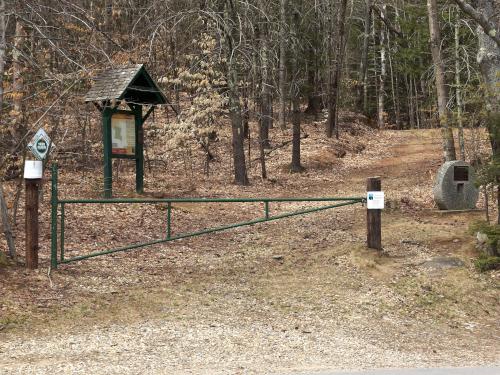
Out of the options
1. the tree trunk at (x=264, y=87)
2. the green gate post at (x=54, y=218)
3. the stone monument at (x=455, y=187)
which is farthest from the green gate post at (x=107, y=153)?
the stone monument at (x=455, y=187)

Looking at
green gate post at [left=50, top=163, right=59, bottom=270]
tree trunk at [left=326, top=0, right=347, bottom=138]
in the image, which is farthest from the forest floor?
tree trunk at [left=326, top=0, right=347, bottom=138]

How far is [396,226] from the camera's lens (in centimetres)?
1221

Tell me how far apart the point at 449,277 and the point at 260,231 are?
4.24 m

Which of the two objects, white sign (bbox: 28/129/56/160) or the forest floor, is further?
white sign (bbox: 28/129/56/160)

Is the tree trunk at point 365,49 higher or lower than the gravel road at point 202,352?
higher

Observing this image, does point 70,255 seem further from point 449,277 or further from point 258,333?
point 449,277

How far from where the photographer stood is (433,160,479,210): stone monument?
12.9 m

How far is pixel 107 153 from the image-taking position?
45.9 ft

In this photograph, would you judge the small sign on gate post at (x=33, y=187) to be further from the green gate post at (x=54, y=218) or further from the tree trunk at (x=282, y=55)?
the tree trunk at (x=282, y=55)

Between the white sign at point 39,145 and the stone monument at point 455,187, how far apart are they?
316 inches

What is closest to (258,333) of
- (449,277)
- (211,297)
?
(211,297)

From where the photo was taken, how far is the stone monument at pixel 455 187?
12867 mm

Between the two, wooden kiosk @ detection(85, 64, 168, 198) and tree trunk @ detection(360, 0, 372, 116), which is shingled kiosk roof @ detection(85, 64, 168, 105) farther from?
tree trunk @ detection(360, 0, 372, 116)

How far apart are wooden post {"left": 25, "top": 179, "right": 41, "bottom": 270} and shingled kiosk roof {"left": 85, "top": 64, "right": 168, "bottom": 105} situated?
5.54m
